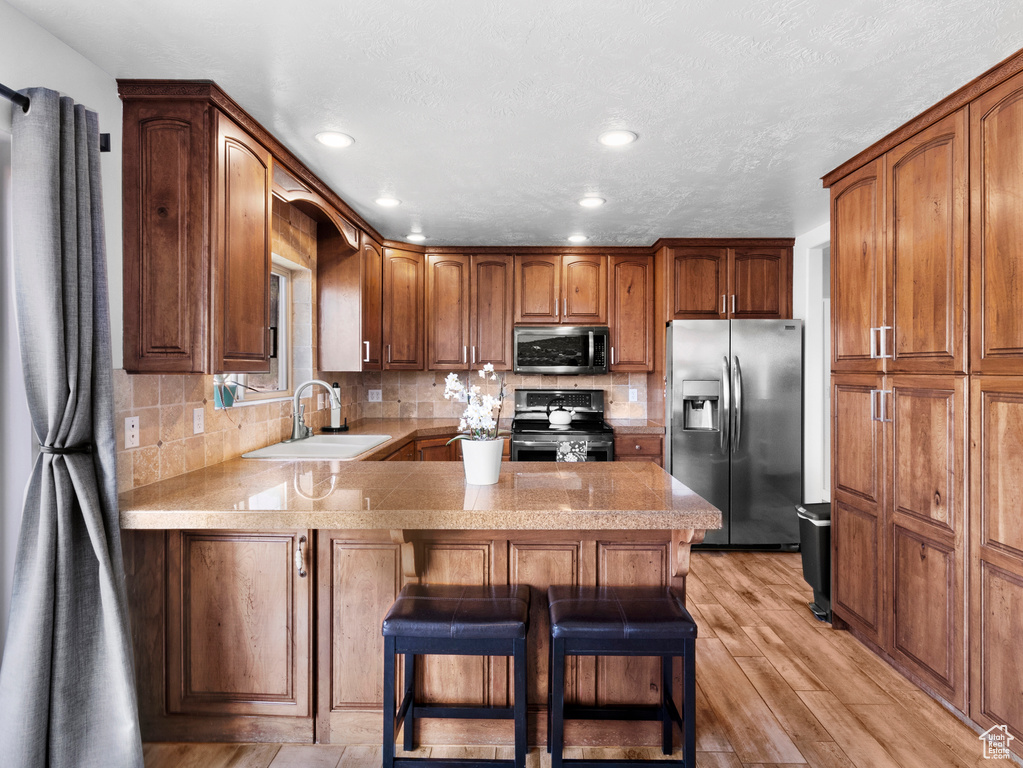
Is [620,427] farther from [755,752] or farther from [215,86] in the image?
[215,86]

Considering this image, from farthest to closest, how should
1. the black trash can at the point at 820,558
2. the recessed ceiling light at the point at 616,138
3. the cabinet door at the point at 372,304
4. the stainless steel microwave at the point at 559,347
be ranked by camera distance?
1. the stainless steel microwave at the point at 559,347
2. the cabinet door at the point at 372,304
3. the black trash can at the point at 820,558
4. the recessed ceiling light at the point at 616,138

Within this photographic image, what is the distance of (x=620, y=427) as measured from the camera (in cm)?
434

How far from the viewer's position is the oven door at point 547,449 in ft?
13.8

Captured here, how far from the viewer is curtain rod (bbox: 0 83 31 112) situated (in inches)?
59.2

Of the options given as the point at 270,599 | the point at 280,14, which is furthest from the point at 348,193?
the point at 270,599

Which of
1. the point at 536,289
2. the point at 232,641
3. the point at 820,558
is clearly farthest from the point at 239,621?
the point at 536,289

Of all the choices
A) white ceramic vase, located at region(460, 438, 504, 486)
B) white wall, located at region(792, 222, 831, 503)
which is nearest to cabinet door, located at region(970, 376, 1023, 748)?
white ceramic vase, located at region(460, 438, 504, 486)

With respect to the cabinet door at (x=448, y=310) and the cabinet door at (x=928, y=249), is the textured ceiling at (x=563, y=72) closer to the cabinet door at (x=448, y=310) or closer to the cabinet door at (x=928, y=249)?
the cabinet door at (x=928, y=249)

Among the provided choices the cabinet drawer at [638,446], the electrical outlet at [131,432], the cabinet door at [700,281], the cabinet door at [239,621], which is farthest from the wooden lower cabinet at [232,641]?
the cabinet door at [700,281]

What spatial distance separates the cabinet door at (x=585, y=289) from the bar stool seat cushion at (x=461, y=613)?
299cm

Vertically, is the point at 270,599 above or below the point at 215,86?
below

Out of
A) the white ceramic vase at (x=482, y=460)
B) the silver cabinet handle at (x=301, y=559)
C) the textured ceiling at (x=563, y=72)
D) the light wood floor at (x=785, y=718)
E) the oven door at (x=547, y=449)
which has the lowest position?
the light wood floor at (x=785, y=718)

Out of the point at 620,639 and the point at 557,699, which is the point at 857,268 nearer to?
the point at 620,639

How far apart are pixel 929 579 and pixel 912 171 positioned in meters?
1.62
